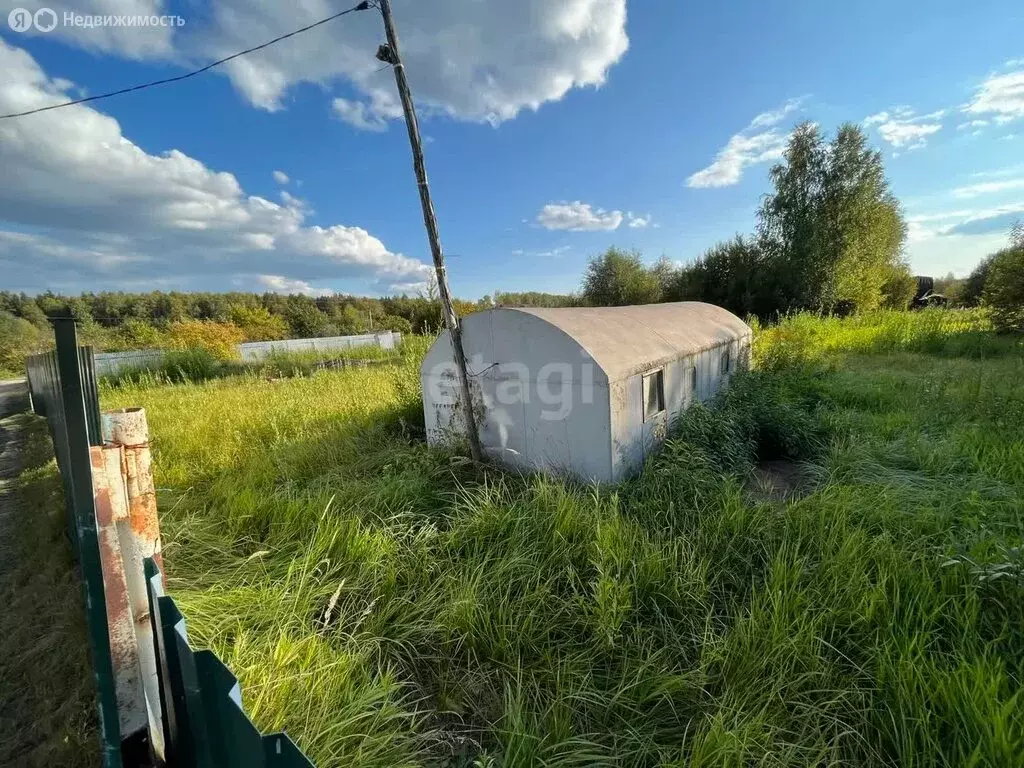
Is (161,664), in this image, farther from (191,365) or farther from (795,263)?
(795,263)

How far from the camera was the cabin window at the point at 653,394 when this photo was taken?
16.4 ft

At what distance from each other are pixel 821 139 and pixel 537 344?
2535cm

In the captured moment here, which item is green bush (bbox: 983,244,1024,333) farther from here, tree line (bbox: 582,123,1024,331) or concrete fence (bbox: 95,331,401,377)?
concrete fence (bbox: 95,331,401,377)

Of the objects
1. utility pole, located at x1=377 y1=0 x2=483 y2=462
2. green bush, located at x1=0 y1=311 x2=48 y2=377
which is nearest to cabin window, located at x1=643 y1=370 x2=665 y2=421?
utility pole, located at x1=377 y1=0 x2=483 y2=462

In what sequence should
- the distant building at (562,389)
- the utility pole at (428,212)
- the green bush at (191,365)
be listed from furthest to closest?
the green bush at (191,365)
the distant building at (562,389)
the utility pole at (428,212)

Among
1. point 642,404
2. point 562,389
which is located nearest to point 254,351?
point 562,389

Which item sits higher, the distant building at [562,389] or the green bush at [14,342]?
the green bush at [14,342]

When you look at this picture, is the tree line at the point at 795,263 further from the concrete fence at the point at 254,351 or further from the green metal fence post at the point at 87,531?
the green metal fence post at the point at 87,531

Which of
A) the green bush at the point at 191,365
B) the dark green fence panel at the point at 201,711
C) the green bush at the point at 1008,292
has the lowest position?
the dark green fence panel at the point at 201,711

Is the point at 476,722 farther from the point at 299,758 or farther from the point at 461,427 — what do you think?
the point at 461,427

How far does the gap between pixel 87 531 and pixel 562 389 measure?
3.70m

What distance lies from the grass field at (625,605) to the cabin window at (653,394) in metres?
0.46

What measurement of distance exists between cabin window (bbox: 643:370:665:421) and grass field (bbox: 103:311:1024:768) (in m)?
Answer: 0.46

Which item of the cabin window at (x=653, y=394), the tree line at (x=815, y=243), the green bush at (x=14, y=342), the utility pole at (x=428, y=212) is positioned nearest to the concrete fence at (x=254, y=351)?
the green bush at (x=14, y=342)
